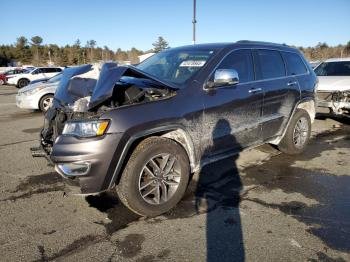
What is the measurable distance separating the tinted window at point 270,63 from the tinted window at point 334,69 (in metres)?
4.97

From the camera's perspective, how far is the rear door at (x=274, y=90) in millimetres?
5055

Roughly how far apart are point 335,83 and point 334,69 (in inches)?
57.1

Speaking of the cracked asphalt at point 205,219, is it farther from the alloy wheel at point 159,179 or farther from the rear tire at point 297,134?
the rear tire at point 297,134

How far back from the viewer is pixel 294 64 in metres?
5.93

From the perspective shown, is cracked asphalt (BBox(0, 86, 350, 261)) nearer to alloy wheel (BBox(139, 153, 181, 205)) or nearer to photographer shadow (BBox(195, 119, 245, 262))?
photographer shadow (BBox(195, 119, 245, 262))

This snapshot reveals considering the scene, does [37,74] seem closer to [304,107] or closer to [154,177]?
[304,107]

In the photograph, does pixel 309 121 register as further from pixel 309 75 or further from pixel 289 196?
pixel 289 196

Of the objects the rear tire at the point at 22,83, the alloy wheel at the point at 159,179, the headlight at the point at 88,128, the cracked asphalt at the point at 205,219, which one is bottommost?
the cracked asphalt at the point at 205,219

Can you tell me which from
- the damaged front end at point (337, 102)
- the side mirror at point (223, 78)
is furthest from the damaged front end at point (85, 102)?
the damaged front end at point (337, 102)

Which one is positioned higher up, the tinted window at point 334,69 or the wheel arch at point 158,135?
the tinted window at point 334,69

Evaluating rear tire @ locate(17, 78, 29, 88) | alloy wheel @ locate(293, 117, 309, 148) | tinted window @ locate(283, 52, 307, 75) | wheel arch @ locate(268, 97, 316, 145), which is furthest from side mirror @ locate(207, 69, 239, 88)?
Result: rear tire @ locate(17, 78, 29, 88)

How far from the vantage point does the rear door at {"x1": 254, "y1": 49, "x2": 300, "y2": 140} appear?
5.05m

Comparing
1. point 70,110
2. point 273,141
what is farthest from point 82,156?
point 273,141

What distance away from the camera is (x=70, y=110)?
12.6 ft
